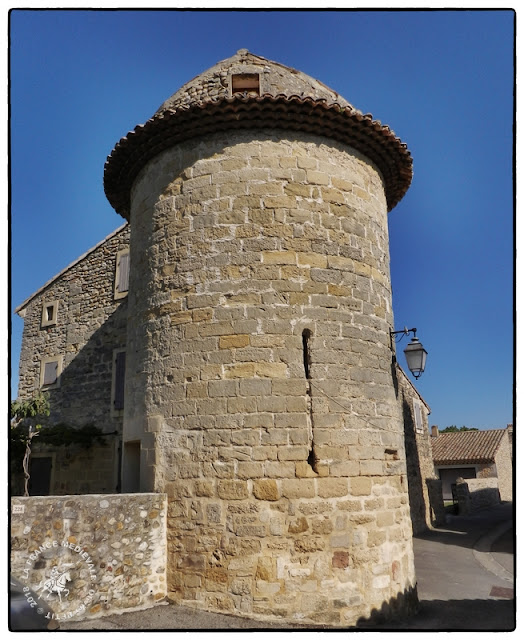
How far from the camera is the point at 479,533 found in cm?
1388

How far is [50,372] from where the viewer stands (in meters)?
12.8

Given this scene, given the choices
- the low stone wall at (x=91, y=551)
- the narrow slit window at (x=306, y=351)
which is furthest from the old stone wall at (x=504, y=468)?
the low stone wall at (x=91, y=551)

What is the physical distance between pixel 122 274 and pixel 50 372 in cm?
297

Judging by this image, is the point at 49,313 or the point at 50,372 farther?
the point at 49,313

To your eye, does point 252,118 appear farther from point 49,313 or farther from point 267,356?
point 49,313

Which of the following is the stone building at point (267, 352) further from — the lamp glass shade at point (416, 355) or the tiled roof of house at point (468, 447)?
the tiled roof of house at point (468, 447)

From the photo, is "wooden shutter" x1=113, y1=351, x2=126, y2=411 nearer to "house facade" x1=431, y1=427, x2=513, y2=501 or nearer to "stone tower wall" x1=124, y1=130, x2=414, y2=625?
"stone tower wall" x1=124, y1=130, x2=414, y2=625

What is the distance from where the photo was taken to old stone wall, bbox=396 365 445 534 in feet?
47.3

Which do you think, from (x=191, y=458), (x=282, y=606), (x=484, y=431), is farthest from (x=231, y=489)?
(x=484, y=431)

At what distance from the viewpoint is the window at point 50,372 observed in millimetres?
12617

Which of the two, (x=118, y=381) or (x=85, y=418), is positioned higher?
(x=118, y=381)

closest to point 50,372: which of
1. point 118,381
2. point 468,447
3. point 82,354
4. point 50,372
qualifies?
point 50,372

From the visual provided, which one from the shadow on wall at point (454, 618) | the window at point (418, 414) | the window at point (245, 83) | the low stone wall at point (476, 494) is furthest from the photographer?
the low stone wall at point (476, 494)

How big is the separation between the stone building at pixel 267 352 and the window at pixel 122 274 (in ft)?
16.3
